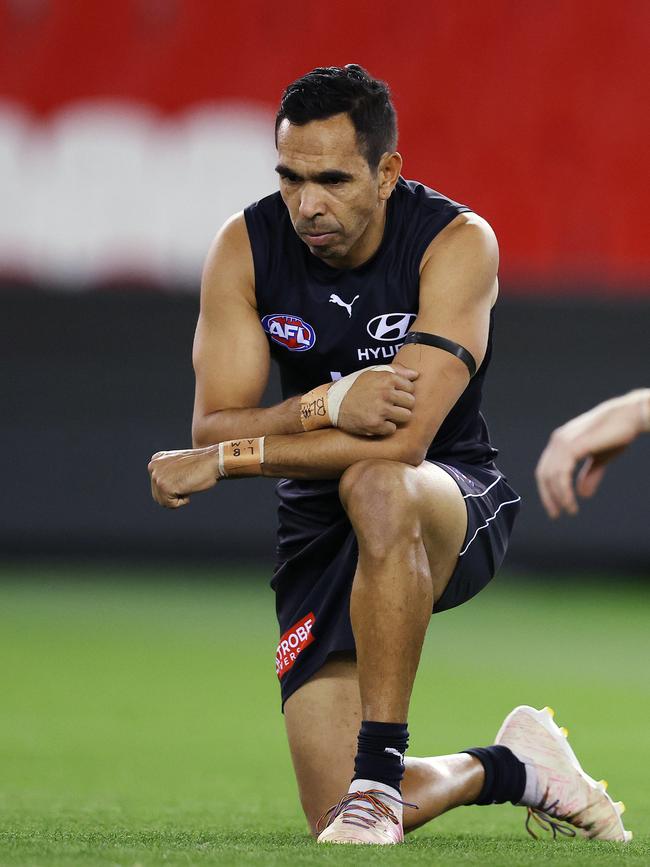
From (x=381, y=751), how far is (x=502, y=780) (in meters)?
0.79

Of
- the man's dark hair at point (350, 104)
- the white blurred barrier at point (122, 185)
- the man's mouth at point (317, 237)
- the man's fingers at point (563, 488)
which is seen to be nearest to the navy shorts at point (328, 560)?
the man's fingers at point (563, 488)

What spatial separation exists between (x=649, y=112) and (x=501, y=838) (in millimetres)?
7797

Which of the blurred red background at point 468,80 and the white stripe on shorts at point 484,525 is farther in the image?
the blurred red background at point 468,80

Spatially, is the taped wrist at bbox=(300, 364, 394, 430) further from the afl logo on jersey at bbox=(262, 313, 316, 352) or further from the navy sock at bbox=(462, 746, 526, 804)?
the navy sock at bbox=(462, 746, 526, 804)

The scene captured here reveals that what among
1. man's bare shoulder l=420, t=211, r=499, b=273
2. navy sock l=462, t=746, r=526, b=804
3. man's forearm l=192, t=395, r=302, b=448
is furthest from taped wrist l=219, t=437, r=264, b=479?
navy sock l=462, t=746, r=526, b=804

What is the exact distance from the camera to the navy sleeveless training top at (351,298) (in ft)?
14.2

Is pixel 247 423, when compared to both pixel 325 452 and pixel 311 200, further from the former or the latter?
pixel 311 200

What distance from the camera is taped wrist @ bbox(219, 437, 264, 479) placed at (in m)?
4.07

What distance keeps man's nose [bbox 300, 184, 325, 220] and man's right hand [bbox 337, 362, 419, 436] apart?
0.46m

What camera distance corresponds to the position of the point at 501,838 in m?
4.20

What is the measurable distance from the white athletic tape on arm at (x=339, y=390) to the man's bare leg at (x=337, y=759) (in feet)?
2.43

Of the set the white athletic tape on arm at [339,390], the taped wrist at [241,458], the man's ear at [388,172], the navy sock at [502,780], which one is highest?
the man's ear at [388,172]

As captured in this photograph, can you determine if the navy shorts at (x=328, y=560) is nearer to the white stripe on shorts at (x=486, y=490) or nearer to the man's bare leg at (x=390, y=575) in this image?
the white stripe on shorts at (x=486, y=490)

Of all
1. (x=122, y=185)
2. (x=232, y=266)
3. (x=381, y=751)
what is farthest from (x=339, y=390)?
(x=122, y=185)
